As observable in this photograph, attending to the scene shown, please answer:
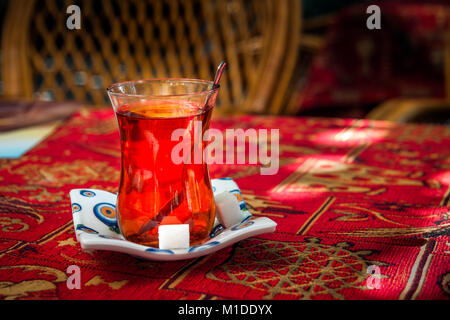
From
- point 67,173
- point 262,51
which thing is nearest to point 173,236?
point 67,173

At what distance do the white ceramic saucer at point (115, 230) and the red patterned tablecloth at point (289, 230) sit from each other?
0.06 feet

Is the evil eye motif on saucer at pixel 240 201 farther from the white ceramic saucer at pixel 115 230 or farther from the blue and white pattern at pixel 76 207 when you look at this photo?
the blue and white pattern at pixel 76 207

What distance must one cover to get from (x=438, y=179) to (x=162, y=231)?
41 centimetres

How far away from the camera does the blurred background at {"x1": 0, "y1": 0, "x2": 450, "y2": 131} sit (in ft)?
4.84

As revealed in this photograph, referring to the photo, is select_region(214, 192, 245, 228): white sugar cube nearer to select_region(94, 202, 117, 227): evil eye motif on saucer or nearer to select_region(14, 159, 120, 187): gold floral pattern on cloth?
select_region(94, 202, 117, 227): evil eye motif on saucer

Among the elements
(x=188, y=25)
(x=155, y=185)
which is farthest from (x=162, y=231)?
(x=188, y=25)

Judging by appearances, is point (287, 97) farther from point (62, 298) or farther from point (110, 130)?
point (62, 298)

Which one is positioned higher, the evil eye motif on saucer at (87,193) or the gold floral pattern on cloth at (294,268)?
the evil eye motif on saucer at (87,193)

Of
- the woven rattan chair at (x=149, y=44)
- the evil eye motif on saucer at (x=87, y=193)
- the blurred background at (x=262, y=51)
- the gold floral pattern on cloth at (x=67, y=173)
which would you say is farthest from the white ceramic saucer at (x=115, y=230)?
the woven rattan chair at (x=149, y=44)

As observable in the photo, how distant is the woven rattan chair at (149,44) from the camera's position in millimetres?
1698

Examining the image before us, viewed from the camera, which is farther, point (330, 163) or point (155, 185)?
point (330, 163)

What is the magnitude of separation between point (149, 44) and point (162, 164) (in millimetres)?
1524

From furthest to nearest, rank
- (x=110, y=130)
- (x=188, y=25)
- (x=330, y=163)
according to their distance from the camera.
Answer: (x=188, y=25)
(x=110, y=130)
(x=330, y=163)

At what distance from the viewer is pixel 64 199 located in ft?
1.83
